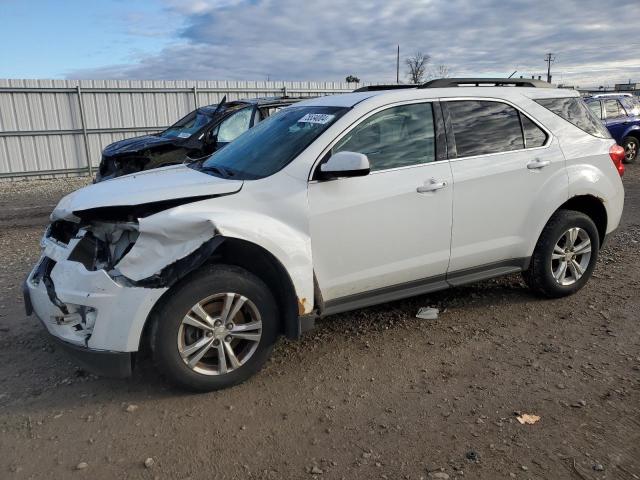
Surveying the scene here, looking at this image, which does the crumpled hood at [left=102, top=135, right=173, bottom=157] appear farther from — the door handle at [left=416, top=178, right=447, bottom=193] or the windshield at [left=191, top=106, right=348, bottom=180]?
the door handle at [left=416, top=178, right=447, bottom=193]

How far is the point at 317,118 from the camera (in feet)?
12.9

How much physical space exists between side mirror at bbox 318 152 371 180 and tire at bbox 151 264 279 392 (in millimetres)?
855

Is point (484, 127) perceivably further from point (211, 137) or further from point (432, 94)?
point (211, 137)

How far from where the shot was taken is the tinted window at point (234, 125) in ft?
28.8

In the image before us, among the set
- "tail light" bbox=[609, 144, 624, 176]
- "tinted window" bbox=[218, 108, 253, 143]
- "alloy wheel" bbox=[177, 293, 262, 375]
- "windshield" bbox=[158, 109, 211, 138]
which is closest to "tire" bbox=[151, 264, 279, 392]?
"alloy wheel" bbox=[177, 293, 262, 375]

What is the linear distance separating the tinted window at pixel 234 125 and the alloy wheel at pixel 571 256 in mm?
5653

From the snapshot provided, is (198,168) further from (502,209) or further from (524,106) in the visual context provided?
(524,106)

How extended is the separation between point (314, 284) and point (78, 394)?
5.63 feet

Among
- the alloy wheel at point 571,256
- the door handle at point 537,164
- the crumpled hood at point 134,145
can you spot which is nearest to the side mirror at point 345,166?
the door handle at point 537,164

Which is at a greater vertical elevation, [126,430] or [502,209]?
[502,209]

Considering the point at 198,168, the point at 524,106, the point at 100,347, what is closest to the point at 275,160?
the point at 198,168

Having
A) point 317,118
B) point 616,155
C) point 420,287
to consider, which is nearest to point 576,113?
point 616,155

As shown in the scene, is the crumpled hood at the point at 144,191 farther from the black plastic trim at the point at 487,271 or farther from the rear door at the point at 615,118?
the rear door at the point at 615,118

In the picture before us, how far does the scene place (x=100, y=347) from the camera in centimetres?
302
